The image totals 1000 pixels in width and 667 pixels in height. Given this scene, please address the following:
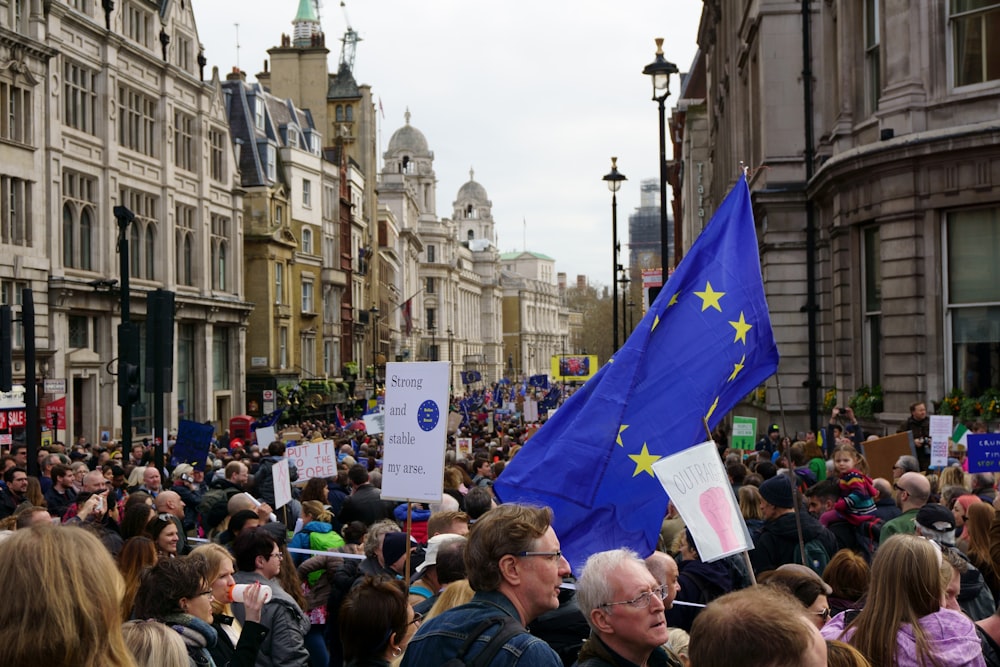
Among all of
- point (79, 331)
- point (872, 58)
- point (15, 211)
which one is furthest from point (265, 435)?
point (79, 331)

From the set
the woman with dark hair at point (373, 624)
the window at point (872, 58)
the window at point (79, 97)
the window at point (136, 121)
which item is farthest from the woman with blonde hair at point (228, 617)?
the window at point (136, 121)

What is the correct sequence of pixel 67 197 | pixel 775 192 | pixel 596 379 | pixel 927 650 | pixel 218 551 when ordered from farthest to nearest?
pixel 67 197, pixel 775 192, pixel 596 379, pixel 218 551, pixel 927 650

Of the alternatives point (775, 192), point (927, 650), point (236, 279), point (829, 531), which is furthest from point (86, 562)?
point (236, 279)

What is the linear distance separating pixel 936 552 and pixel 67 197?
36002 millimetres

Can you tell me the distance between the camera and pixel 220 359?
4991cm

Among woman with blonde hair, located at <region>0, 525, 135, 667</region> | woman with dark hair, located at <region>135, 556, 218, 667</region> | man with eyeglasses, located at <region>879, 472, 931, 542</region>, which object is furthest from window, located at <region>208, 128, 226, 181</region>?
woman with blonde hair, located at <region>0, 525, 135, 667</region>

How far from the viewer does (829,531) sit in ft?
29.1

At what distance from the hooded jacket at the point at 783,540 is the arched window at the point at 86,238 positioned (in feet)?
109

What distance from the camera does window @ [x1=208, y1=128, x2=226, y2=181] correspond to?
48.9m

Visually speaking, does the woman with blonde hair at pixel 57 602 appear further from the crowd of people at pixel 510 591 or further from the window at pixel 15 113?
the window at pixel 15 113

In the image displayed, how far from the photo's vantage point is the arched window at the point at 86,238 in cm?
3894

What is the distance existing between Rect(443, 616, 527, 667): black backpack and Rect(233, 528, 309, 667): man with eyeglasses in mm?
2765

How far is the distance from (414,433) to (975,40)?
45.1 ft

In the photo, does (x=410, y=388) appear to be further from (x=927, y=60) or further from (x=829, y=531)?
(x=927, y=60)
